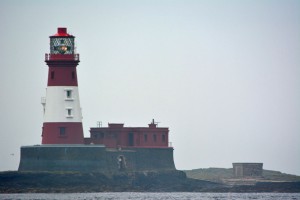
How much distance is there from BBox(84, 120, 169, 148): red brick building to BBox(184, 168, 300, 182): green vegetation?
565 cm

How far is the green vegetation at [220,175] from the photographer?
433 ft

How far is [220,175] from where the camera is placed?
137 meters

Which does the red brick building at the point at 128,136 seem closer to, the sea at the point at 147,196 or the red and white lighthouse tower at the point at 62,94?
the red and white lighthouse tower at the point at 62,94

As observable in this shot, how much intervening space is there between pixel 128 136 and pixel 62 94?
762cm

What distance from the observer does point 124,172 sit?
12431cm

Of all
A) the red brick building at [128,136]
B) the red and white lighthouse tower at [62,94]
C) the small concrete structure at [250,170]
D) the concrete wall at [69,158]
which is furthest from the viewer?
the small concrete structure at [250,170]

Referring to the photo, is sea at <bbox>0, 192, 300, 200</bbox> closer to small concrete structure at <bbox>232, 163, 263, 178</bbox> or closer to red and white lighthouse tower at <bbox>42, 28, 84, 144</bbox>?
red and white lighthouse tower at <bbox>42, 28, 84, 144</bbox>

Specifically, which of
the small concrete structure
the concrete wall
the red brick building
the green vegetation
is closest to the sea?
the concrete wall

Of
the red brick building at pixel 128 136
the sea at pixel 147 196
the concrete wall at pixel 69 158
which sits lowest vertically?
the sea at pixel 147 196

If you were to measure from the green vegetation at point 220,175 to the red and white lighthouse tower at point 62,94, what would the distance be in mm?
13227

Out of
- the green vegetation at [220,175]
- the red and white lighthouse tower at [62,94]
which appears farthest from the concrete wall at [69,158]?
the green vegetation at [220,175]

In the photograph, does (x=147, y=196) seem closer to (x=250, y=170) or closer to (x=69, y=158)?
(x=69, y=158)

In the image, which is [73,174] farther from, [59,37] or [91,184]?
[59,37]

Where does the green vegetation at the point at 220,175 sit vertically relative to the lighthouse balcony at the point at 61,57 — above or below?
below
